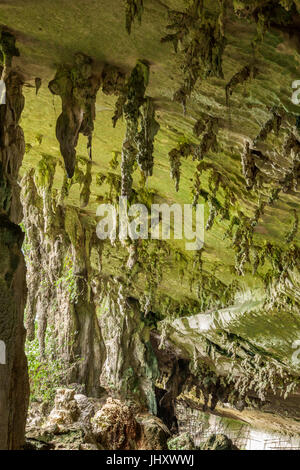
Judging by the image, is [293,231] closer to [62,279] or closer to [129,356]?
[62,279]

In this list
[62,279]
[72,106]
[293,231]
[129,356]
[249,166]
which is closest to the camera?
[72,106]

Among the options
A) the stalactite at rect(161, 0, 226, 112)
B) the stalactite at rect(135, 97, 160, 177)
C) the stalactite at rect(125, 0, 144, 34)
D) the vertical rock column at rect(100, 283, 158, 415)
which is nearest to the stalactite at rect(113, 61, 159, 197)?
the stalactite at rect(135, 97, 160, 177)

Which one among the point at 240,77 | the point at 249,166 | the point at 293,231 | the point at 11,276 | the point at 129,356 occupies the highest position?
the point at 240,77

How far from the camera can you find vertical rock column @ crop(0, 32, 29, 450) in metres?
3.39

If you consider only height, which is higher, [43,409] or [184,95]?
[184,95]

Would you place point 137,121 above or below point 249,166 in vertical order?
above

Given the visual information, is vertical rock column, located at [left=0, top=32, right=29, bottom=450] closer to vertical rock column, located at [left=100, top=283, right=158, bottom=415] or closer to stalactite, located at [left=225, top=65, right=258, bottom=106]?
stalactite, located at [left=225, top=65, right=258, bottom=106]

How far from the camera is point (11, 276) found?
351cm

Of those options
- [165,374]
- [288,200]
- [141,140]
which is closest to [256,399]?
[165,374]

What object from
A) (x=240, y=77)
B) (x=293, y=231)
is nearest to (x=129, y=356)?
(x=293, y=231)

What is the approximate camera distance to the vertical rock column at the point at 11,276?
3.39 meters

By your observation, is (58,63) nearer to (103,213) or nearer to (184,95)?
(184,95)

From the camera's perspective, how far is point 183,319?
1004cm
